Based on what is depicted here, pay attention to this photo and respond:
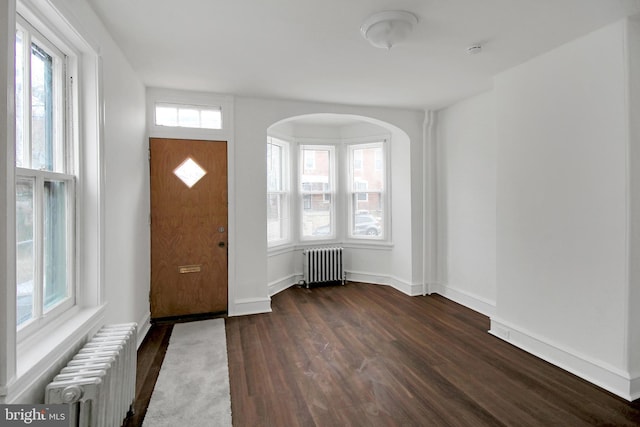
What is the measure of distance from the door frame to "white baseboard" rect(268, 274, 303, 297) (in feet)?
3.11

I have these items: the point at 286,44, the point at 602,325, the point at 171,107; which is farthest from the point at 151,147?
the point at 602,325

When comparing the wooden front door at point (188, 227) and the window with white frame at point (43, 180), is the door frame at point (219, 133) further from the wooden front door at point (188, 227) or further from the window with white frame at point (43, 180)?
the window with white frame at point (43, 180)

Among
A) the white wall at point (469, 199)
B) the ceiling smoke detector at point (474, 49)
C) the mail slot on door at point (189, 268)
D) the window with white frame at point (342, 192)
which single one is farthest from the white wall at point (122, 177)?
the white wall at point (469, 199)

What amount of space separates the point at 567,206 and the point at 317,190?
12.0 ft

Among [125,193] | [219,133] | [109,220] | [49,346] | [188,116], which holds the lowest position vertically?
[49,346]

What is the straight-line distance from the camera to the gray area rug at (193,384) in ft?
6.90

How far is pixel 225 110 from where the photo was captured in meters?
3.97

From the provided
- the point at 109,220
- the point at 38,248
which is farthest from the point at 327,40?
the point at 38,248

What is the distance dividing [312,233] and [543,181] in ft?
11.7

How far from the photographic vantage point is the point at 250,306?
407cm

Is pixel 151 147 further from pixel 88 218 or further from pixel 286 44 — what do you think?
pixel 286 44

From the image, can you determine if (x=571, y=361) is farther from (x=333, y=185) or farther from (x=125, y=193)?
(x=125, y=193)

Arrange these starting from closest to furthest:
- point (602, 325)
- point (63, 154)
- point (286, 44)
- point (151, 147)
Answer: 1. point (63, 154)
2. point (602, 325)
3. point (286, 44)
4. point (151, 147)

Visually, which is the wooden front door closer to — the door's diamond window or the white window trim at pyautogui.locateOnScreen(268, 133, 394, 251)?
the door's diamond window
